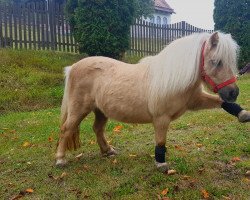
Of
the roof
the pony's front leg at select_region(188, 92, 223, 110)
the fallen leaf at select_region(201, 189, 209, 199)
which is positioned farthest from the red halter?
the roof

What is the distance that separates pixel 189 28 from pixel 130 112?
1791 cm

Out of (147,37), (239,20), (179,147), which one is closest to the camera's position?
(179,147)

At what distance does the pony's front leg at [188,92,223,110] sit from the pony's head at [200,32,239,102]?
1.51 ft

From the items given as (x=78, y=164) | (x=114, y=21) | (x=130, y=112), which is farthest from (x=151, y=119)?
(x=114, y=21)

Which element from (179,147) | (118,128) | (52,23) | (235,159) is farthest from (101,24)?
(235,159)

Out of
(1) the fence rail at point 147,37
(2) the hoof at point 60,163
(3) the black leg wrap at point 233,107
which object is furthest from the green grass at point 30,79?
(3) the black leg wrap at point 233,107

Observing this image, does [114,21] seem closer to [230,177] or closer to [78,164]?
[78,164]

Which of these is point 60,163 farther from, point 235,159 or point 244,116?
point 244,116

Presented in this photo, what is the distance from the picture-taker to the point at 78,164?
5648mm

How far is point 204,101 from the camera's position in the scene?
15.6 feet

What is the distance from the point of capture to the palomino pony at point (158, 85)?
422 cm

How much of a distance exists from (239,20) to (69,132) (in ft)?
42.5

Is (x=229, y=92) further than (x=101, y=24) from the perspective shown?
No

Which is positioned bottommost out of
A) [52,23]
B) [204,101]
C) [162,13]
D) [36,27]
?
[204,101]
